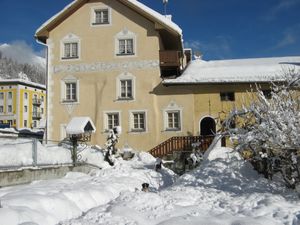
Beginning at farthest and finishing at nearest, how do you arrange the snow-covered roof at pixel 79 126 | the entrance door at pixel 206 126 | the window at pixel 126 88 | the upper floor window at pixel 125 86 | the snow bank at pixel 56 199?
the entrance door at pixel 206 126, the window at pixel 126 88, the upper floor window at pixel 125 86, the snow-covered roof at pixel 79 126, the snow bank at pixel 56 199

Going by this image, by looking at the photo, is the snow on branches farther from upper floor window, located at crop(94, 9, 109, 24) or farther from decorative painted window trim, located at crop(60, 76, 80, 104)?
upper floor window, located at crop(94, 9, 109, 24)

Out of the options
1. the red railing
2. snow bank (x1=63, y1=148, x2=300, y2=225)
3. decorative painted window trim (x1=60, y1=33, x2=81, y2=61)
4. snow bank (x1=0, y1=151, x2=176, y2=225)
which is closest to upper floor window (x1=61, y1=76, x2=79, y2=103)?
decorative painted window trim (x1=60, y1=33, x2=81, y2=61)

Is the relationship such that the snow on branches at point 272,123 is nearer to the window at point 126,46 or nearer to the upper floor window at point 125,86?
the upper floor window at point 125,86

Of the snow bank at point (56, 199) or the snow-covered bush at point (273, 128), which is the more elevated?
the snow-covered bush at point (273, 128)

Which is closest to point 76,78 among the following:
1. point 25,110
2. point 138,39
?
point 138,39

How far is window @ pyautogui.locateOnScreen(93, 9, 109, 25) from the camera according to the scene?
24938 mm

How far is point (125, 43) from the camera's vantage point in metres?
24.5

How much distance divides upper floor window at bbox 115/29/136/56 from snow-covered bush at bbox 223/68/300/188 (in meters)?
13.5

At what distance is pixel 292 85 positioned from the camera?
1190 centimetres

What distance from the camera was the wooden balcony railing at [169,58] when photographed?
77.5ft

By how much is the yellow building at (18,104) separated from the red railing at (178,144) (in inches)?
1985

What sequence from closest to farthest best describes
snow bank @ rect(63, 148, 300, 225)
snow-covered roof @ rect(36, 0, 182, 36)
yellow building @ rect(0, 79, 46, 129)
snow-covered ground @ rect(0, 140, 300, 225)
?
snow-covered ground @ rect(0, 140, 300, 225)
snow bank @ rect(63, 148, 300, 225)
snow-covered roof @ rect(36, 0, 182, 36)
yellow building @ rect(0, 79, 46, 129)

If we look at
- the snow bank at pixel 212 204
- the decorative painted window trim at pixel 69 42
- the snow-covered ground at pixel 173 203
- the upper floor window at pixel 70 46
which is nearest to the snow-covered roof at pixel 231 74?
the decorative painted window trim at pixel 69 42

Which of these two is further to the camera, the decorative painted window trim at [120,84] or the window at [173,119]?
the decorative painted window trim at [120,84]
